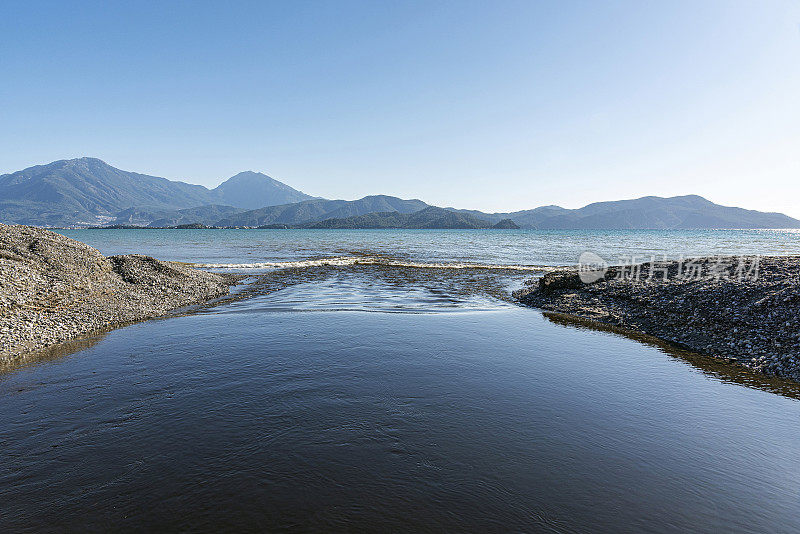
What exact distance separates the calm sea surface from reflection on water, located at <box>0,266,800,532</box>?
53mm

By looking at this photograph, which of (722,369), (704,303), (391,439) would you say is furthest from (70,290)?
(704,303)

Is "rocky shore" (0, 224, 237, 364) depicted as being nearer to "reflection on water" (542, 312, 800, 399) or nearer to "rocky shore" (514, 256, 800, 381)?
"rocky shore" (514, 256, 800, 381)

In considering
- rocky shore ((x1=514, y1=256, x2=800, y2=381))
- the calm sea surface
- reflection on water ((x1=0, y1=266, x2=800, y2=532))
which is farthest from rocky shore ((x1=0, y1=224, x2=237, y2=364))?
rocky shore ((x1=514, y1=256, x2=800, y2=381))

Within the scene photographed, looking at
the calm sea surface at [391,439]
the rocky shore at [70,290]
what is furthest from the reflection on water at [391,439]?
the rocky shore at [70,290]

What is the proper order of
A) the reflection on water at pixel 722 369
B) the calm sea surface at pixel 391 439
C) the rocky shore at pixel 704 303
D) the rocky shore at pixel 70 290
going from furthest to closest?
the rocky shore at pixel 70 290 → the rocky shore at pixel 704 303 → the reflection on water at pixel 722 369 → the calm sea surface at pixel 391 439

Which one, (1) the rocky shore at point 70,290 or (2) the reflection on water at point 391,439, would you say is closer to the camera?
(2) the reflection on water at point 391,439

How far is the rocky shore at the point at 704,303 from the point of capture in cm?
1647

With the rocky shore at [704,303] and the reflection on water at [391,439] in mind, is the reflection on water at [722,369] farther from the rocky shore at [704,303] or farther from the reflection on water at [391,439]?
the rocky shore at [704,303]

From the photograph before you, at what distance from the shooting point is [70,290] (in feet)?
73.9

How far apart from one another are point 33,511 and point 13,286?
1962cm

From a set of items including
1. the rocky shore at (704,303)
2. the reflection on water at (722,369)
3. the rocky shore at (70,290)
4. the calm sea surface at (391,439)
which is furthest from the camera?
the rocky shore at (70,290)

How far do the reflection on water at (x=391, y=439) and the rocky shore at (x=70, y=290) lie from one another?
2817mm

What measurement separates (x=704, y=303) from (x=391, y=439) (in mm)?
21424

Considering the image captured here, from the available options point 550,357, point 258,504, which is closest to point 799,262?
point 550,357
